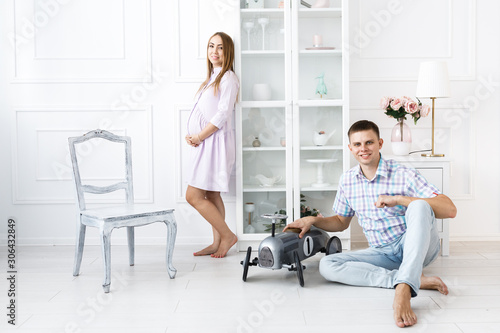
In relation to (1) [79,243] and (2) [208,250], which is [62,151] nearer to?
(1) [79,243]

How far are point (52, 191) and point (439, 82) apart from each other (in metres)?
2.74

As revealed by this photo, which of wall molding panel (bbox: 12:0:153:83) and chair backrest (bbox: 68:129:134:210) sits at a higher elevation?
wall molding panel (bbox: 12:0:153:83)

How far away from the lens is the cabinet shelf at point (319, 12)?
3439 millimetres

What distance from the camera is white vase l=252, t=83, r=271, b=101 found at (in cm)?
348

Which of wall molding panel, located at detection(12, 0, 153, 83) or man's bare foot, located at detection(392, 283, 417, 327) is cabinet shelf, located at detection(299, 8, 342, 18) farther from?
man's bare foot, located at detection(392, 283, 417, 327)

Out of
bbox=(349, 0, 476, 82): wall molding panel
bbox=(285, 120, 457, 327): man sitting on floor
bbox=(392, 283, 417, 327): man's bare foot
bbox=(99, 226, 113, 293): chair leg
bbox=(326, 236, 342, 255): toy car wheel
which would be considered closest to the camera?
bbox=(392, 283, 417, 327): man's bare foot

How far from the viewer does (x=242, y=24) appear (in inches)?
136

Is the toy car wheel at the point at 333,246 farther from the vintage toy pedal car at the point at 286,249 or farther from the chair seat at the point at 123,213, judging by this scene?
the chair seat at the point at 123,213

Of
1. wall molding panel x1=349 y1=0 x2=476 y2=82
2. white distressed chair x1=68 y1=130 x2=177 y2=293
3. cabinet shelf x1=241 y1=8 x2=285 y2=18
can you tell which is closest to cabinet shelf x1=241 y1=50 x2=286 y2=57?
cabinet shelf x1=241 y1=8 x2=285 y2=18

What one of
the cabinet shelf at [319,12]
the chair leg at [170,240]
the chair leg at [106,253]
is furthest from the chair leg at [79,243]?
the cabinet shelf at [319,12]

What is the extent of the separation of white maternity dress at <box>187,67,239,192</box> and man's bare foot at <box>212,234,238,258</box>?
328mm

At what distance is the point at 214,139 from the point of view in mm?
3375

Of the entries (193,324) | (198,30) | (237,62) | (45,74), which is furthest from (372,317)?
(45,74)

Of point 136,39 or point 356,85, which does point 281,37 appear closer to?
point 356,85
